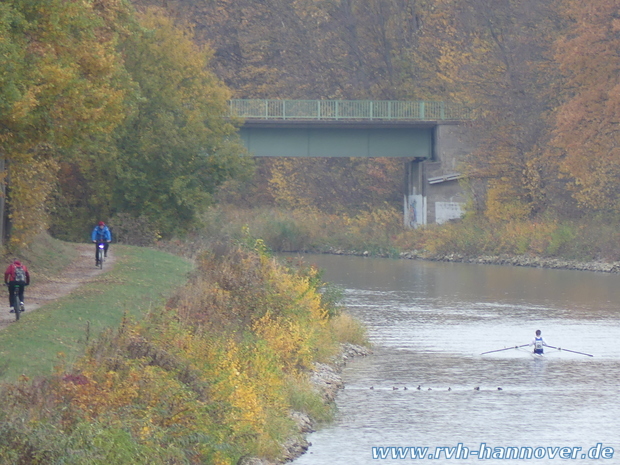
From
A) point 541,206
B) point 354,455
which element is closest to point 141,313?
point 354,455

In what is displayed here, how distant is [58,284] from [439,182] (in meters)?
40.7

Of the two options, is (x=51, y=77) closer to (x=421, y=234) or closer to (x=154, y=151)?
(x=154, y=151)

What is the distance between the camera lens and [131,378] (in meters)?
13.6

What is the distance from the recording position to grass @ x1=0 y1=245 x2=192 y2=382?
632 inches

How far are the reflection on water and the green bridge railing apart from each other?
16.9 meters

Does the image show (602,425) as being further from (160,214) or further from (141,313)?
(160,214)

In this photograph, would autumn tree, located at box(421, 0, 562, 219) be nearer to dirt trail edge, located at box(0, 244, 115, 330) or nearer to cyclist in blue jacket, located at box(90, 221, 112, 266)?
dirt trail edge, located at box(0, 244, 115, 330)

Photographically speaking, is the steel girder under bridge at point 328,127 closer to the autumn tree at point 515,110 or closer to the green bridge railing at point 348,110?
the green bridge railing at point 348,110

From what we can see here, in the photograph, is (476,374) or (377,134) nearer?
(476,374)

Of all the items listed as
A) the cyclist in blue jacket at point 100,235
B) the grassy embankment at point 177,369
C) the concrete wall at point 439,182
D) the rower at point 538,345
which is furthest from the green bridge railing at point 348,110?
the rower at point 538,345

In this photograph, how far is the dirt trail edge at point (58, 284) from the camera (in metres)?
22.6

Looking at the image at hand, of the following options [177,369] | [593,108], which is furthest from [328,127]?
[177,369]

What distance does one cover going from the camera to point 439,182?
65.6 m

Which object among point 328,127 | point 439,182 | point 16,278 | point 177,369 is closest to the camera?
point 177,369
